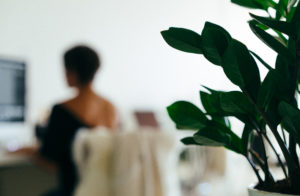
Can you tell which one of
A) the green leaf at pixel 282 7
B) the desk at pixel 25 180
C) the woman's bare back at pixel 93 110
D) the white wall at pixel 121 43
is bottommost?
the desk at pixel 25 180

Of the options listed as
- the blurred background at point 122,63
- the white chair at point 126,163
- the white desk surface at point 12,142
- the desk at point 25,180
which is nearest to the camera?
the white chair at point 126,163

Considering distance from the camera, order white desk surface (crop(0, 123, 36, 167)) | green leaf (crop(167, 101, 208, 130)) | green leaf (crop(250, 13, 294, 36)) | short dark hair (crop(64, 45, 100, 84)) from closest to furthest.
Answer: green leaf (crop(250, 13, 294, 36))
green leaf (crop(167, 101, 208, 130))
white desk surface (crop(0, 123, 36, 167))
short dark hair (crop(64, 45, 100, 84))

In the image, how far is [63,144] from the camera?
2.03 m

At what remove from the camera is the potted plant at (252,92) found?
0.50 metres

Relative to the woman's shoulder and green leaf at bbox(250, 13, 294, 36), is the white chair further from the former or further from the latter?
green leaf at bbox(250, 13, 294, 36)

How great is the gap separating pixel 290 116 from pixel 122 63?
3.34 m

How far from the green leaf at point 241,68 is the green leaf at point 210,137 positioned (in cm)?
8

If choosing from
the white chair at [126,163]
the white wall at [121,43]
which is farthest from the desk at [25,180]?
the white chair at [126,163]

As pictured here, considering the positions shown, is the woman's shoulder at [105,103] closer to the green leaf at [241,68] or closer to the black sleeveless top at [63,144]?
the black sleeveless top at [63,144]

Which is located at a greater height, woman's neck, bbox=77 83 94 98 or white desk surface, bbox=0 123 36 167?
woman's neck, bbox=77 83 94 98

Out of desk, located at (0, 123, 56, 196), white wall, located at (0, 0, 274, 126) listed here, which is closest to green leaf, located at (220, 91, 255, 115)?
desk, located at (0, 123, 56, 196)

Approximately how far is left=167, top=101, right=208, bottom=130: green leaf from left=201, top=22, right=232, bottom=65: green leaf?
0.33 ft

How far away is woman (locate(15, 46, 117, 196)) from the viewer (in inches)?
80.5

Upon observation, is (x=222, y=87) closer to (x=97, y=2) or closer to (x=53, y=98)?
(x=97, y=2)
